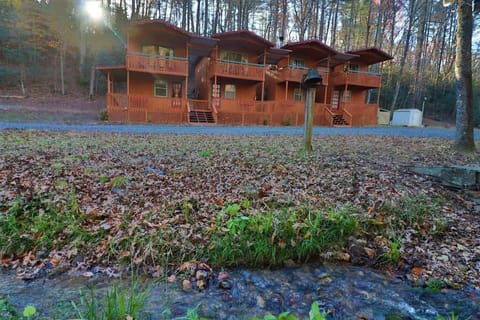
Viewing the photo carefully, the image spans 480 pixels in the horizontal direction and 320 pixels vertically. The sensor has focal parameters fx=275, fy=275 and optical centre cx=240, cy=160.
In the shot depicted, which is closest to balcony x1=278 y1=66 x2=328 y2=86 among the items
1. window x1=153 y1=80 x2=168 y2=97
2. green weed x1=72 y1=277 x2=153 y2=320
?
window x1=153 y1=80 x2=168 y2=97

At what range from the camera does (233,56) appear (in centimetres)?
2031

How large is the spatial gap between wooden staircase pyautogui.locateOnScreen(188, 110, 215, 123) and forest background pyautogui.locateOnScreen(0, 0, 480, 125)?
11.4 metres

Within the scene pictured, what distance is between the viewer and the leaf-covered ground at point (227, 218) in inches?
111

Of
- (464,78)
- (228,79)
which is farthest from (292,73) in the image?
(464,78)

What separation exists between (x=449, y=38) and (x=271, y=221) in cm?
4062

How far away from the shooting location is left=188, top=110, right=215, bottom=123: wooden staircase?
17.2 meters

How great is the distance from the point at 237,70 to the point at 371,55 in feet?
38.1

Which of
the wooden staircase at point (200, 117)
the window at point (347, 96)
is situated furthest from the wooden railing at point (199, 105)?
the window at point (347, 96)

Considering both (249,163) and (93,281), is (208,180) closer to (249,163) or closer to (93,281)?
(249,163)

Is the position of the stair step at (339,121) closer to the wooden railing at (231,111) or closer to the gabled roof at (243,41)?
the wooden railing at (231,111)

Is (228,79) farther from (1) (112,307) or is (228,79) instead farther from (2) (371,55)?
(1) (112,307)

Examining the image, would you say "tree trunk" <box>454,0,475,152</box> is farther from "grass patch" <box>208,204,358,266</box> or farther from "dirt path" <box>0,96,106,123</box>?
"dirt path" <box>0,96,106,123</box>

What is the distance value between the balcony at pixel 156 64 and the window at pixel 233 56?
11.7 feet

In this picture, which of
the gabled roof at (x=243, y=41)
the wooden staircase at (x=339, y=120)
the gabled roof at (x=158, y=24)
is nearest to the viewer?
the gabled roof at (x=158, y=24)
